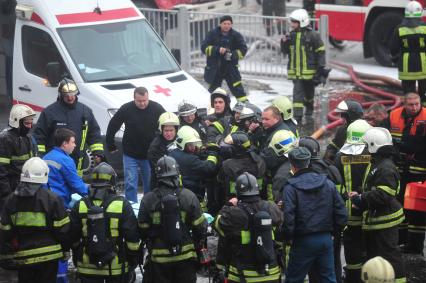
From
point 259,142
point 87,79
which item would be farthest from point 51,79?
point 259,142

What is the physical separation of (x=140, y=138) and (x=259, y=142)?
1677mm

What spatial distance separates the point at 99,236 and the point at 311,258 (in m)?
1.80

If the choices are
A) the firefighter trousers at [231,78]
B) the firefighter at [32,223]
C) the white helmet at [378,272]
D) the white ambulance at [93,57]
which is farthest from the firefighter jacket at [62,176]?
the firefighter trousers at [231,78]

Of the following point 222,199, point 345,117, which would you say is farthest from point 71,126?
point 345,117

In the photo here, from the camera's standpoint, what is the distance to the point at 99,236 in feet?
26.3

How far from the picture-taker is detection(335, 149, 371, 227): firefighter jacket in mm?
9195

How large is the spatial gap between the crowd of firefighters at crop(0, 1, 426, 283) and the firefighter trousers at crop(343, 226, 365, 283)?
1 cm

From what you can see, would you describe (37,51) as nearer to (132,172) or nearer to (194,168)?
(132,172)

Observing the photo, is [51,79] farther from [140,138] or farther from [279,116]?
[279,116]

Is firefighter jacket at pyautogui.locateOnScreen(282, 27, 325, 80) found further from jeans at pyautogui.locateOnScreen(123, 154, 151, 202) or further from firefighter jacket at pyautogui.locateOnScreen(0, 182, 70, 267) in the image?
firefighter jacket at pyautogui.locateOnScreen(0, 182, 70, 267)

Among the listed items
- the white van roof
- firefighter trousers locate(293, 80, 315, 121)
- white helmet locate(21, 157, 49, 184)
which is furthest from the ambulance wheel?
white helmet locate(21, 157, 49, 184)

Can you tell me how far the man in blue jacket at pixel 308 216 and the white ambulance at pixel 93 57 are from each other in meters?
4.62

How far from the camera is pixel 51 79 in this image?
41.5 feet

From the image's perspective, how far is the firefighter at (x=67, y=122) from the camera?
10969mm
